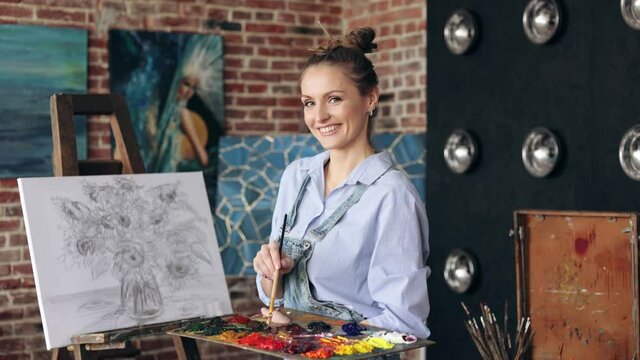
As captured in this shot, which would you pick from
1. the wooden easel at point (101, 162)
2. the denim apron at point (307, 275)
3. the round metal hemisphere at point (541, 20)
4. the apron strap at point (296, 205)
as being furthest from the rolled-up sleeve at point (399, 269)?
the round metal hemisphere at point (541, 20)

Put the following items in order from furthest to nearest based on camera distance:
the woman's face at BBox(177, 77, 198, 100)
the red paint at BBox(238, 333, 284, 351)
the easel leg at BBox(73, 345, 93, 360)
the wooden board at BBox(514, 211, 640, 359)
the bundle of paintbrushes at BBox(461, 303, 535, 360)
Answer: the woman's face at BBox(177, 77, 198, 100)
the bundle of paintbrushes at BBox(461, 303, 535, 360)
the wooden board at BBox(514, 211, 640, 359)
the easel leg at BBox(73, 345, 93, 360)
the red paint at BBox(238, 333, 284, 351)

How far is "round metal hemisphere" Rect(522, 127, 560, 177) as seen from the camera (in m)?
4.13

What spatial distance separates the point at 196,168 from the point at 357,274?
3.54 m

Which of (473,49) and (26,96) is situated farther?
(26,96)

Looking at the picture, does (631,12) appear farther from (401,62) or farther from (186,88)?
(186,88)

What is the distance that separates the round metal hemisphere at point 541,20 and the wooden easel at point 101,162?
171 cm

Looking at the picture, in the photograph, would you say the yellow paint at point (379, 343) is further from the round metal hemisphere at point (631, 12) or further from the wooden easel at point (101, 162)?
the round metal hemisphere at point (631, 12)

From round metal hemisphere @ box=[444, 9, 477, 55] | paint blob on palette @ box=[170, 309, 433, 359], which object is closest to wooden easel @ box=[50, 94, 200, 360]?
paint blob on palette @ box=[170, 309, 433, 359]

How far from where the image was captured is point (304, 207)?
2.79 metres

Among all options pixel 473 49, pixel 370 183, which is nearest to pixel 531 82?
pixel 473 49

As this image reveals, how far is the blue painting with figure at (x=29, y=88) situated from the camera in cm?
542

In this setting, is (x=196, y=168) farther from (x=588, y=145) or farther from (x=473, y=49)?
(x=588, y=145)

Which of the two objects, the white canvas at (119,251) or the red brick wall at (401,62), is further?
the red brick wall at (401,62)

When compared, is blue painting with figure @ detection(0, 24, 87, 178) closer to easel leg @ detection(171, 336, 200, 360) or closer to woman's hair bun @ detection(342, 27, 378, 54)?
easel leg @ detection(171, 336, 200, 360)
